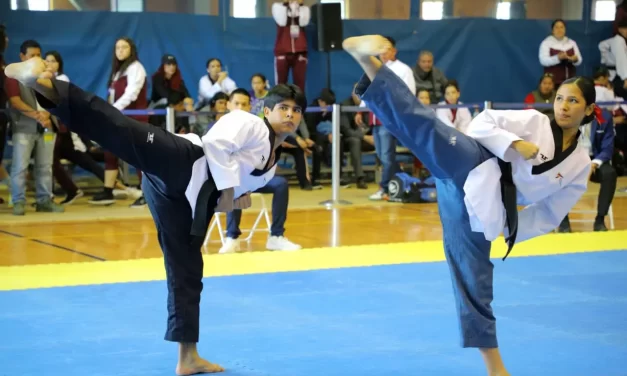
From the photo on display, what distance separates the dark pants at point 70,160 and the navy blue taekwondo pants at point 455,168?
234 inches

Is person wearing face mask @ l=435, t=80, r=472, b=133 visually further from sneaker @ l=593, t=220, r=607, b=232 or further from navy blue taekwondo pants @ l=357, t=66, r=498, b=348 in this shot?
navy blue taekwondo pants @ l=357, t=66, r=498, b=348

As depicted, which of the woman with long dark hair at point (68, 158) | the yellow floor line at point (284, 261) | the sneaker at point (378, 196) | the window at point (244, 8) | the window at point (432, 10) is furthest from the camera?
the window at point (432, 10)

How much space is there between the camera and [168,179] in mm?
3566

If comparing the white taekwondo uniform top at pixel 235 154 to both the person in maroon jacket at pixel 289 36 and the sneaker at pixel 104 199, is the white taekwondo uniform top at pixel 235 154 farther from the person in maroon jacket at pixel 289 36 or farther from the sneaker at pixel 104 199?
the person in maroon jacket at pixel 289 36

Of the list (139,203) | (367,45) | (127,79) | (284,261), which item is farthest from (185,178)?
(139,203)

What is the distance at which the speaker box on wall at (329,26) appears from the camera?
34.0 ft

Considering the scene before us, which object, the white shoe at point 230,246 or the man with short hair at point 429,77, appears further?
the man with short hair at point 429,77

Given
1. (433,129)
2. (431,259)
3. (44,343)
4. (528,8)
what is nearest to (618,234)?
(431,259)

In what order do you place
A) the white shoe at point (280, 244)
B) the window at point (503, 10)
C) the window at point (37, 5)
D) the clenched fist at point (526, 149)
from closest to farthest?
the clenched fist at point (526, 149)
the white shoe at point (280, 244)
the window at point (37, 5)
the window at point (503, 10)

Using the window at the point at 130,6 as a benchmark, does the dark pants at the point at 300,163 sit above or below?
below

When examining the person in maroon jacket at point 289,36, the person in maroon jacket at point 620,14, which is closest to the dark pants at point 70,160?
the person in maroon jacket at point 289,36

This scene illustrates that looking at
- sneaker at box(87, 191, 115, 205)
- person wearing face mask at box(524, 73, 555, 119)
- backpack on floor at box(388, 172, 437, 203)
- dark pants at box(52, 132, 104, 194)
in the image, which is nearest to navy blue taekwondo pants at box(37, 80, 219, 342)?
sneaker at box(87, 191, 115, 205)

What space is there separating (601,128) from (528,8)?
5374 mm

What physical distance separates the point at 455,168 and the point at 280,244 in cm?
321
